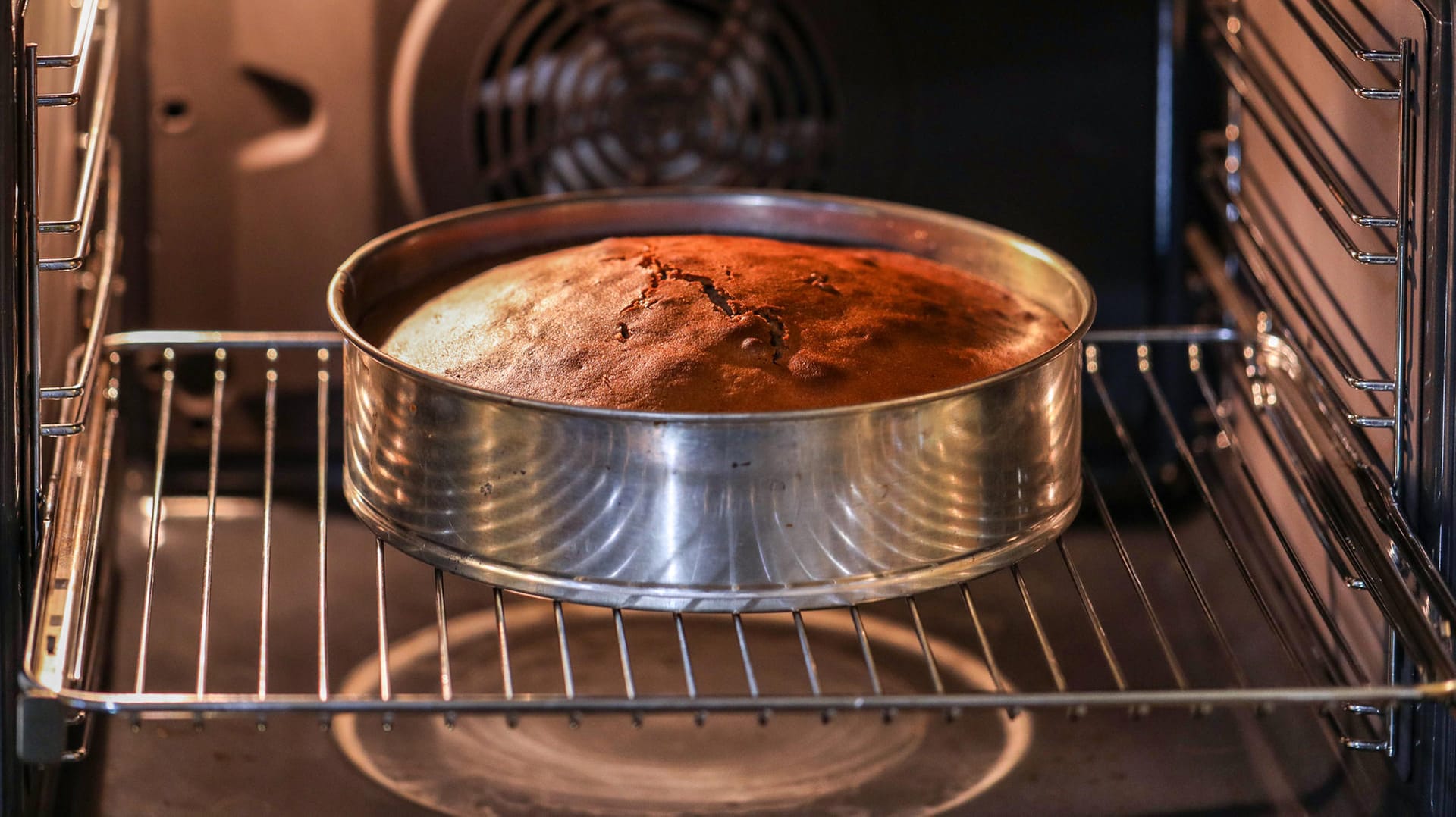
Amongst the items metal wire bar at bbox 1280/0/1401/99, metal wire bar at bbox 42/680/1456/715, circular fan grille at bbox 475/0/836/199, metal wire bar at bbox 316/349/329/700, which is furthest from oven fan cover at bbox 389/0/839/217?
metal wire bar at bbox 42/680/1456/715

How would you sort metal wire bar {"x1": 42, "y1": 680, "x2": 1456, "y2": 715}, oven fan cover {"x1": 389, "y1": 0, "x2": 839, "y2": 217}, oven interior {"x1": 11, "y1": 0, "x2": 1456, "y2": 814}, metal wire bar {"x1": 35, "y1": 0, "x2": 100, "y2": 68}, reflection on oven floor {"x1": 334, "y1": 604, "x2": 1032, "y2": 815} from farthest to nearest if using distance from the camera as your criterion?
oven fan cover {"x1": 389, "y1": 0, "x2": 839, "y2": 217} < reflection on oven floor {"x1": 334, "y1": 604, "x2": 1032, "y2": 815} < oven interior {"x1": 11, "y1": 0, "x2": 1456, "y2": 814} < metal wire bar {"x1": 35, "y1": 0, "x2": 100, "y2": 68} < metal wire bar {"x1": 42, "y1": 680, "x2": 1456, "y2": 715}

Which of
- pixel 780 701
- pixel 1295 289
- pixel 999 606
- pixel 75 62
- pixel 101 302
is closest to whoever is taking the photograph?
pixel 780 701

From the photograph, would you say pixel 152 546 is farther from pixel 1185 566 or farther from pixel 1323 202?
pixel 1323 202

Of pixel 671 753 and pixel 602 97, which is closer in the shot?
pixel 671 753

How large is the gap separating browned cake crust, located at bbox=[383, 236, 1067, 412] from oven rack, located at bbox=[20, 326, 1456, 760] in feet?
0.42

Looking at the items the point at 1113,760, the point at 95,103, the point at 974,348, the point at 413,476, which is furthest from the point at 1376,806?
the point at 95,103

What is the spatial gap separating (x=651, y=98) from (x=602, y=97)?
1.8 inches

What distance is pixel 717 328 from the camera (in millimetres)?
970

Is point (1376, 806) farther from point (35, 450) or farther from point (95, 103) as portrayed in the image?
point (95, 103)

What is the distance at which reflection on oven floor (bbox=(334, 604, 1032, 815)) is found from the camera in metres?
1.15

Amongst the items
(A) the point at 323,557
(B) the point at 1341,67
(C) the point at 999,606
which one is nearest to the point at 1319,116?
(B) the point at 1341,67

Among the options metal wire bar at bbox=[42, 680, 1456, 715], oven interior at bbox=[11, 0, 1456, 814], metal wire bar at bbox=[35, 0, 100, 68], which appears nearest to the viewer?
metal wire bar at bbox=[42, 680, 1456, 715]

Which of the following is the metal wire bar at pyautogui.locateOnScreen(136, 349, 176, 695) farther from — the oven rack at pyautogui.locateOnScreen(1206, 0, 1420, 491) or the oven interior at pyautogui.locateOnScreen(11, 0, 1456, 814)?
the oven rack at pyautogui.locateOnScreen(1206, 0, 1420, 491)

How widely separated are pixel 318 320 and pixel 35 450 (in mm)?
617
